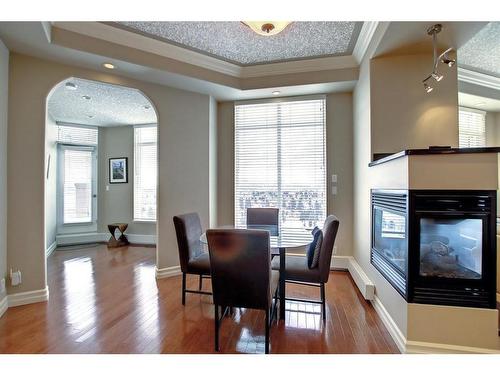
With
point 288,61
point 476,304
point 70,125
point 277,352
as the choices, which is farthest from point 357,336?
point 70,125

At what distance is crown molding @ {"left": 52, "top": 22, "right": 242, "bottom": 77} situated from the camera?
246 centimetres

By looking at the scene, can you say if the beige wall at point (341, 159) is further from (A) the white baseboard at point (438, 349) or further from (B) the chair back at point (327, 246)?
(A) the white baseboard at point (438, 349)

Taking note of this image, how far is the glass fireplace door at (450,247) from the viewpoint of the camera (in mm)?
1690

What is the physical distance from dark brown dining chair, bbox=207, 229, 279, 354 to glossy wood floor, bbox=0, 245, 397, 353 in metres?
0.32

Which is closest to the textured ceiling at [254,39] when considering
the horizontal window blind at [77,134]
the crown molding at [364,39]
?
the crown molding at [364,39]

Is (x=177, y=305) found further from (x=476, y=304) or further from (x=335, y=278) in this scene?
(x=476, y=304)

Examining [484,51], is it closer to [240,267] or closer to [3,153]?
[240,267]

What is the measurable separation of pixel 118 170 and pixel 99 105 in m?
1.62

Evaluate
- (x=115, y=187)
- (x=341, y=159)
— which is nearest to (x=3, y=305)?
(x=115, y=187)

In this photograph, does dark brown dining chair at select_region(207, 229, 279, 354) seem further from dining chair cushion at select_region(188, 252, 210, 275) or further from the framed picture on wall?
the framed picture on wall

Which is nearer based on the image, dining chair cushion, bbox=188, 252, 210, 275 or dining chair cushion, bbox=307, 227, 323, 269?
dining chair cushion, bbox=307, 227, 323, 269

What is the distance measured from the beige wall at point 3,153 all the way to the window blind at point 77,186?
3.11m

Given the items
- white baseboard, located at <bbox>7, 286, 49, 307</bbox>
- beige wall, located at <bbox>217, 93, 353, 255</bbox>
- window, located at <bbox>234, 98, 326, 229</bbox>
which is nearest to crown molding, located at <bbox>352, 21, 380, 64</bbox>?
beige wall, located at <bbox>217, 93, 353, 255</bbox>
